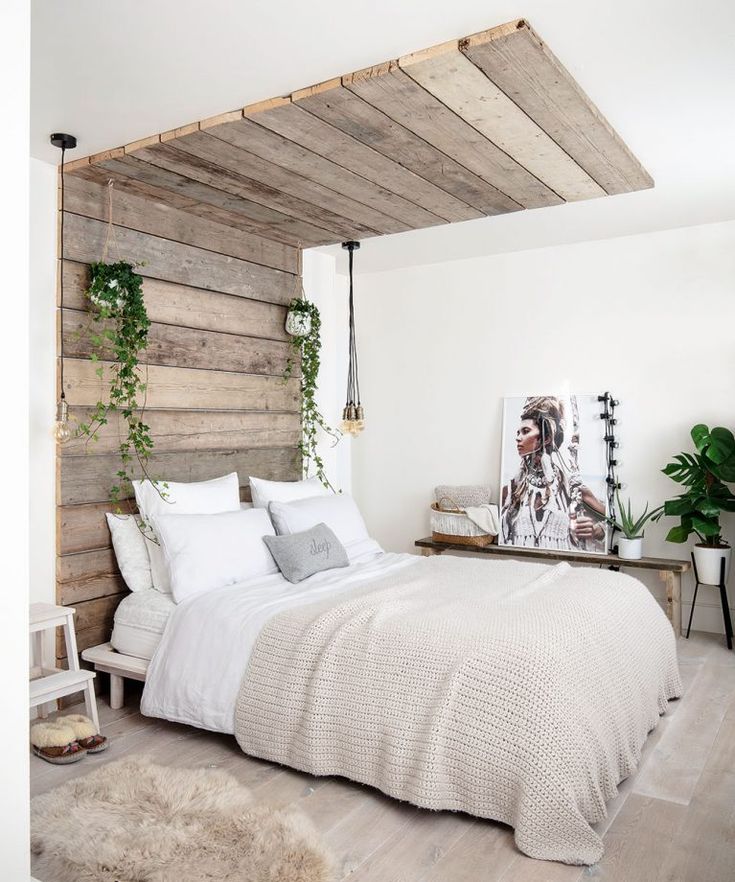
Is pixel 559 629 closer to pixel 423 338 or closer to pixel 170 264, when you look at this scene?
pixel 170 264

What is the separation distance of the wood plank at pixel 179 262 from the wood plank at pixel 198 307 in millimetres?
41

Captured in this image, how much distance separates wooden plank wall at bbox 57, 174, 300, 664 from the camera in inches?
143

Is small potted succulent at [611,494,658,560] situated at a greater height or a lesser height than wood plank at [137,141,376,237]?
lesser

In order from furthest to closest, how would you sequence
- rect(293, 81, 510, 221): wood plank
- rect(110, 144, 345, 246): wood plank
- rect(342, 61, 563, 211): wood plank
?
rect(110, 144, 345, 246): wood plank
rect(293, 81, 510, 221): wood plank
rect(342, 61, 563, 211): wood plank

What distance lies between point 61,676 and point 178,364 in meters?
1.68

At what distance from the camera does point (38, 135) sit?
3.24 metres

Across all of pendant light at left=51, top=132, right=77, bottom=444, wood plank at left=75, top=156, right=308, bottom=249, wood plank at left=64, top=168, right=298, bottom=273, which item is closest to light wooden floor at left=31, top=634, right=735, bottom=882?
pendant light at left=51, top=132, right=77, bottom=444

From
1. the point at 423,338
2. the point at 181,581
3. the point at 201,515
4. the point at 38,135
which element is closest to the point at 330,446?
the point at 423,338

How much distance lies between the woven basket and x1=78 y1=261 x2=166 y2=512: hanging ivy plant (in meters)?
2.27

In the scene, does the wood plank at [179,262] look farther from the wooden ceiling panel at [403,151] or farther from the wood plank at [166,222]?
the wooden ceiling panel at [403,151]

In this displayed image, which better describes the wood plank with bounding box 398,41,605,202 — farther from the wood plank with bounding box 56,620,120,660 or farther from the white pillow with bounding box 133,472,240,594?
the wood plank with bounding box 56,620,120,660

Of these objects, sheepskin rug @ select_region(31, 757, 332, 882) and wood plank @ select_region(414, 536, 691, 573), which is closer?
sheepskin rug @ select_region(31, 757, 332, 882)

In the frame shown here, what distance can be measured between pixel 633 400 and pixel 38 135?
3720mm

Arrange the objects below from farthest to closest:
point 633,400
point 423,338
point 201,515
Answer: point 423,338, point 633,400, point 201,515
